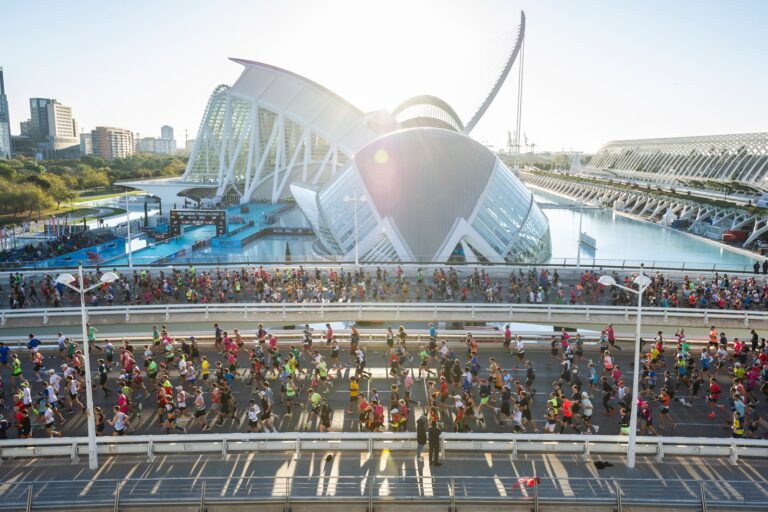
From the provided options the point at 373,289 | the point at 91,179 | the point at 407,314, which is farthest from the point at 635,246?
the point at 91,179

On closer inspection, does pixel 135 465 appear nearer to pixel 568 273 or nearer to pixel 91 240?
pixel 568 273

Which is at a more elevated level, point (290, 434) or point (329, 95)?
point (329, 95)

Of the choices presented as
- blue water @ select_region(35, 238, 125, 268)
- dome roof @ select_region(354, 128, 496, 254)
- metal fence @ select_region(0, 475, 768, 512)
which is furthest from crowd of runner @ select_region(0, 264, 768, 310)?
metal fence @ select_region(0, 475, 768, 512)

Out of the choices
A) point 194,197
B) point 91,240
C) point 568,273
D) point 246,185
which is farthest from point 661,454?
point 194,197

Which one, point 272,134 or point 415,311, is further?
point 272,134

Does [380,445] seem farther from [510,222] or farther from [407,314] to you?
[510,222]
